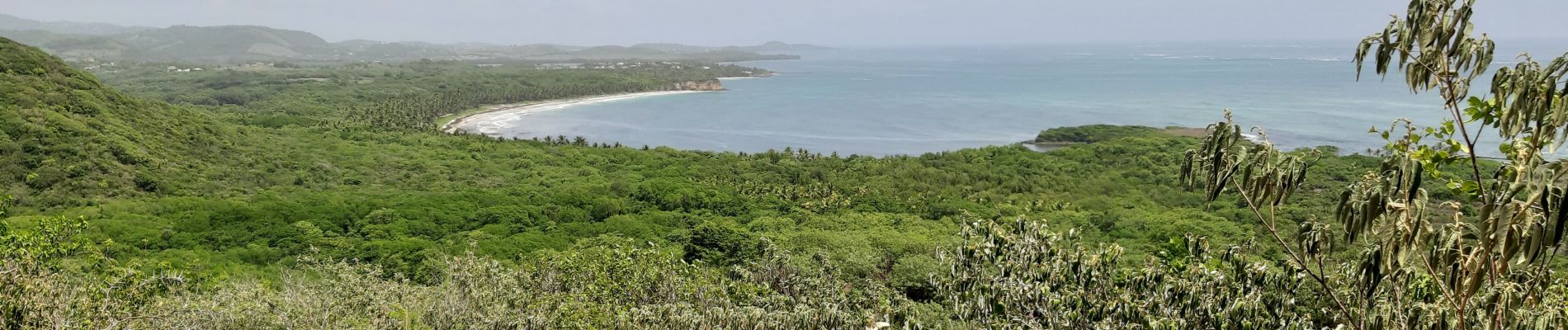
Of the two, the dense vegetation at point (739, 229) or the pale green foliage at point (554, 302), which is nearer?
the dense vegetation at point (739, 229)

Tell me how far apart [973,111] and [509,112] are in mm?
51351

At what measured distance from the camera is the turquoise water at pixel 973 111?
221ft

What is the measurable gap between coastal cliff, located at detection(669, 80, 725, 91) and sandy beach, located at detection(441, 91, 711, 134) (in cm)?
359

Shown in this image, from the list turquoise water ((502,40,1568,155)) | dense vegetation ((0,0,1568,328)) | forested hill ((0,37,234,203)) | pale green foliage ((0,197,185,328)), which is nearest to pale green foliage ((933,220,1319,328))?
dense vegetation ((0,0,1568,328))

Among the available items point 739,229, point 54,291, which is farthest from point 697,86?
point 54,291

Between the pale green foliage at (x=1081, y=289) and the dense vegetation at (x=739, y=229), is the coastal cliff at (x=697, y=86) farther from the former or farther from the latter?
the pale green foliage at (x=1081, y=289)

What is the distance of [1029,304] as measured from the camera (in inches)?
253

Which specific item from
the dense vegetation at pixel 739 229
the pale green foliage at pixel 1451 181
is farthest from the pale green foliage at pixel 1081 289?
the pale green foliage at pixel 1451 181

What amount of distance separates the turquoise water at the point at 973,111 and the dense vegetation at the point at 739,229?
9.89 meters

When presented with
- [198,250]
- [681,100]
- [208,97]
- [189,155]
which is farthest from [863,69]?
[198,250]

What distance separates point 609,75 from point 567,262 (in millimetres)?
115770

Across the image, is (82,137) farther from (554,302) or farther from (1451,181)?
(1451,181)

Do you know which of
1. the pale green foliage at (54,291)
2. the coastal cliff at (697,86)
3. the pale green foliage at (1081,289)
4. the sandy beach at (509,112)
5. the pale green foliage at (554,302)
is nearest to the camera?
the pale green foliage at (1081,289)

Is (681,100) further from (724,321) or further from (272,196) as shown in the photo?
(724,321)
